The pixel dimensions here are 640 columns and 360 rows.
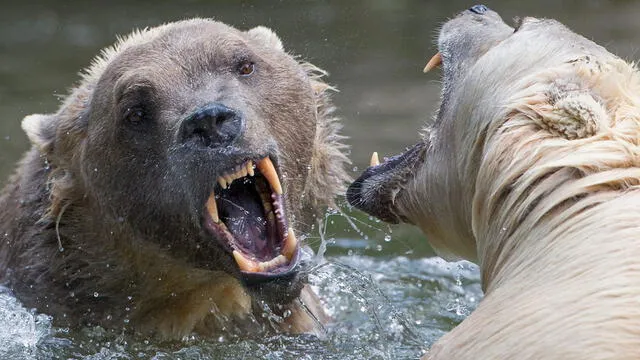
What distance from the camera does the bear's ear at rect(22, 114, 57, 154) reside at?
5.64 m

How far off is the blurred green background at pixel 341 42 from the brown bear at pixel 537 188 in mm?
3731

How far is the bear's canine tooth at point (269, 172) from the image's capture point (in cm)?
469

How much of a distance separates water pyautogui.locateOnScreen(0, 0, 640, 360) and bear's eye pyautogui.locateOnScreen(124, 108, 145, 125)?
42.2 inches

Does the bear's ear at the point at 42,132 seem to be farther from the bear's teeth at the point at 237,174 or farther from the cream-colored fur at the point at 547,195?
the cream-colored fur at the point at 547,195

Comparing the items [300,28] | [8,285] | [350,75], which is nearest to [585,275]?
[8,285]

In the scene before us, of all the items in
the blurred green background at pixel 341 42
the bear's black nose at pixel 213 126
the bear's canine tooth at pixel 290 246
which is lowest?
the blurred green background at pixel 341 42

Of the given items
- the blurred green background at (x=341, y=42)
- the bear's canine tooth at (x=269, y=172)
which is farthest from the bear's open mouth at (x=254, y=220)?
the blurred green background at (x=341, y=42)

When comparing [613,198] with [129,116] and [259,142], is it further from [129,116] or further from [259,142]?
[129,116]

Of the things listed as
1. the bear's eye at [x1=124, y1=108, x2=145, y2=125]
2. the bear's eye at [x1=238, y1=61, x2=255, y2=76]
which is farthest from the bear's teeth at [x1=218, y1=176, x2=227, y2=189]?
the bear's eye at [x1=238, y1=61, x2=255, y2=76]

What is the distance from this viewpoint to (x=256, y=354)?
530 centimetres

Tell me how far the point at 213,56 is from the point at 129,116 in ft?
1.50

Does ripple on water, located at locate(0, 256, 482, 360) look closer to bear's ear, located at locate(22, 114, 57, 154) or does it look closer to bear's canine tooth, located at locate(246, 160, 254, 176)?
bear's ear, located at locate(22, 114, 57, 154)

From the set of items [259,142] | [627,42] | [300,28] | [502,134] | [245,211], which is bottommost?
[300,28]

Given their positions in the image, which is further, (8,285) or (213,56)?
(8,285)
